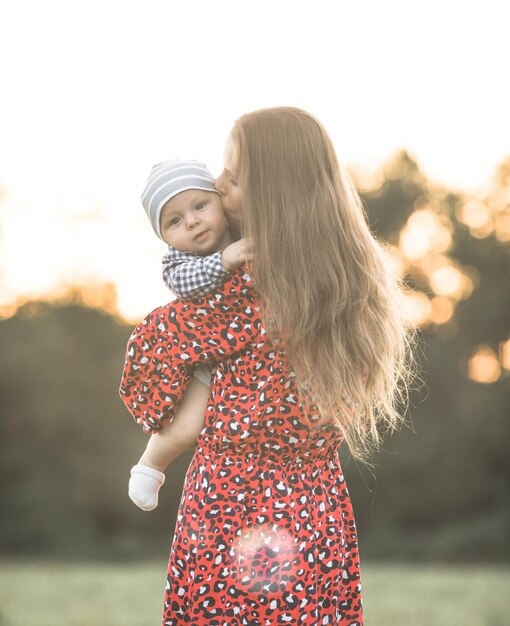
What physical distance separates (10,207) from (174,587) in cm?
1467

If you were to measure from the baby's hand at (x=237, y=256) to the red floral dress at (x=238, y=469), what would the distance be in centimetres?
3

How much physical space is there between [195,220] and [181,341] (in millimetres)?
313

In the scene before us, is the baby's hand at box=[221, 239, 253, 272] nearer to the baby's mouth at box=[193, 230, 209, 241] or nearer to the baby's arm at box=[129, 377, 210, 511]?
the baby's mouth at box=[193, 230, 209, 241]

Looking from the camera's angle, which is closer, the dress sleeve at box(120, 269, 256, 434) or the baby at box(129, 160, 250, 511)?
the dress sleeve at box(120, 269, 256, 434)

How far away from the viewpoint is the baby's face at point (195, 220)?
7.52 ft

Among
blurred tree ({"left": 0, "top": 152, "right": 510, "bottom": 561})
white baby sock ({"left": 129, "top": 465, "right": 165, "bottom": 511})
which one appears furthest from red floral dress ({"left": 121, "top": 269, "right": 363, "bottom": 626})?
blurred tree ({"left": 0, "top": 152, "right": 510, "bottom": 561})


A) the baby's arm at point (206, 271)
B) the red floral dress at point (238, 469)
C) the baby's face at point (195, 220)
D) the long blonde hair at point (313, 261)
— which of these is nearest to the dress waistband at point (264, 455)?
the red floral dress at point (238, 469)

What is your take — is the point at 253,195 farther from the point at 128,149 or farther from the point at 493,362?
the point at 493,362

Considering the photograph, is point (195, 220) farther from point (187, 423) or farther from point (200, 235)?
point (187, 423)

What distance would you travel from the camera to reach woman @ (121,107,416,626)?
7.13 ft

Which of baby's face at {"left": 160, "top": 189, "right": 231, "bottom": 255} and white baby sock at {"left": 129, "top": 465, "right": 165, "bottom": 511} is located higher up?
baby's face at {"left": 160, "top": 189, "right": 231, "bottom": 255}

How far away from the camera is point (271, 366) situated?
2199mm

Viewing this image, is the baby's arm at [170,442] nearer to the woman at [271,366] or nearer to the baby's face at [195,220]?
the woman at [271,366]

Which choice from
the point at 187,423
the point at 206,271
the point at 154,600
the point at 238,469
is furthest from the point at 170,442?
the point at 154,600
